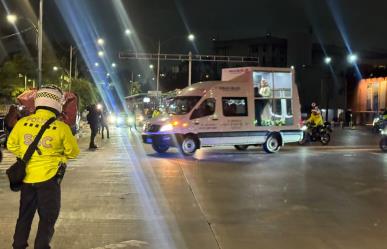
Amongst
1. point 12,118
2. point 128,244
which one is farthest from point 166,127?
point 128,244

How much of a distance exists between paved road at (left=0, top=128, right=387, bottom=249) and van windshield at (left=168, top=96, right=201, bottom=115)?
2.82m

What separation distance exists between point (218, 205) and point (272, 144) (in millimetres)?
11166

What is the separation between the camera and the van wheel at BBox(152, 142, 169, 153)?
62.7ft

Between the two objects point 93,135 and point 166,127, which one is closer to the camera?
point 166,127

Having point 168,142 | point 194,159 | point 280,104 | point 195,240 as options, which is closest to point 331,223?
point 195,240

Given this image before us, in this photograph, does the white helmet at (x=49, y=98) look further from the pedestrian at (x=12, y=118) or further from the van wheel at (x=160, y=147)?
the van wheel at (x=160, y=147)

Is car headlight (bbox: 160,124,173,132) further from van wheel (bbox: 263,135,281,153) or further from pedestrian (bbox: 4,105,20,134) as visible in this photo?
pedestrian (bbox: 4,105,20,134)

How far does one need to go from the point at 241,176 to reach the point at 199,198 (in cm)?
335

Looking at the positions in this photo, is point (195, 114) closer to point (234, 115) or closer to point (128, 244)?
point (234, 115)

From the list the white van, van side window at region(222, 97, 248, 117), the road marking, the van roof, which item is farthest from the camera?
van side window at region(222, 97, 248, 117)

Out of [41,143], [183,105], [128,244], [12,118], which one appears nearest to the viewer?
[41,143]

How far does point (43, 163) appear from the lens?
204 inches

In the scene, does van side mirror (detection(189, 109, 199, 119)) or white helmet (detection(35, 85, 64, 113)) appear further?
van side mirror (detection(189, 109, 199, 119))

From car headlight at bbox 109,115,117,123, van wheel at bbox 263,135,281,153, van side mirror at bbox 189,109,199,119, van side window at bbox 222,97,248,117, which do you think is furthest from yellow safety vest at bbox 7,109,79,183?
car headlight at bbox 109,115,117,123
